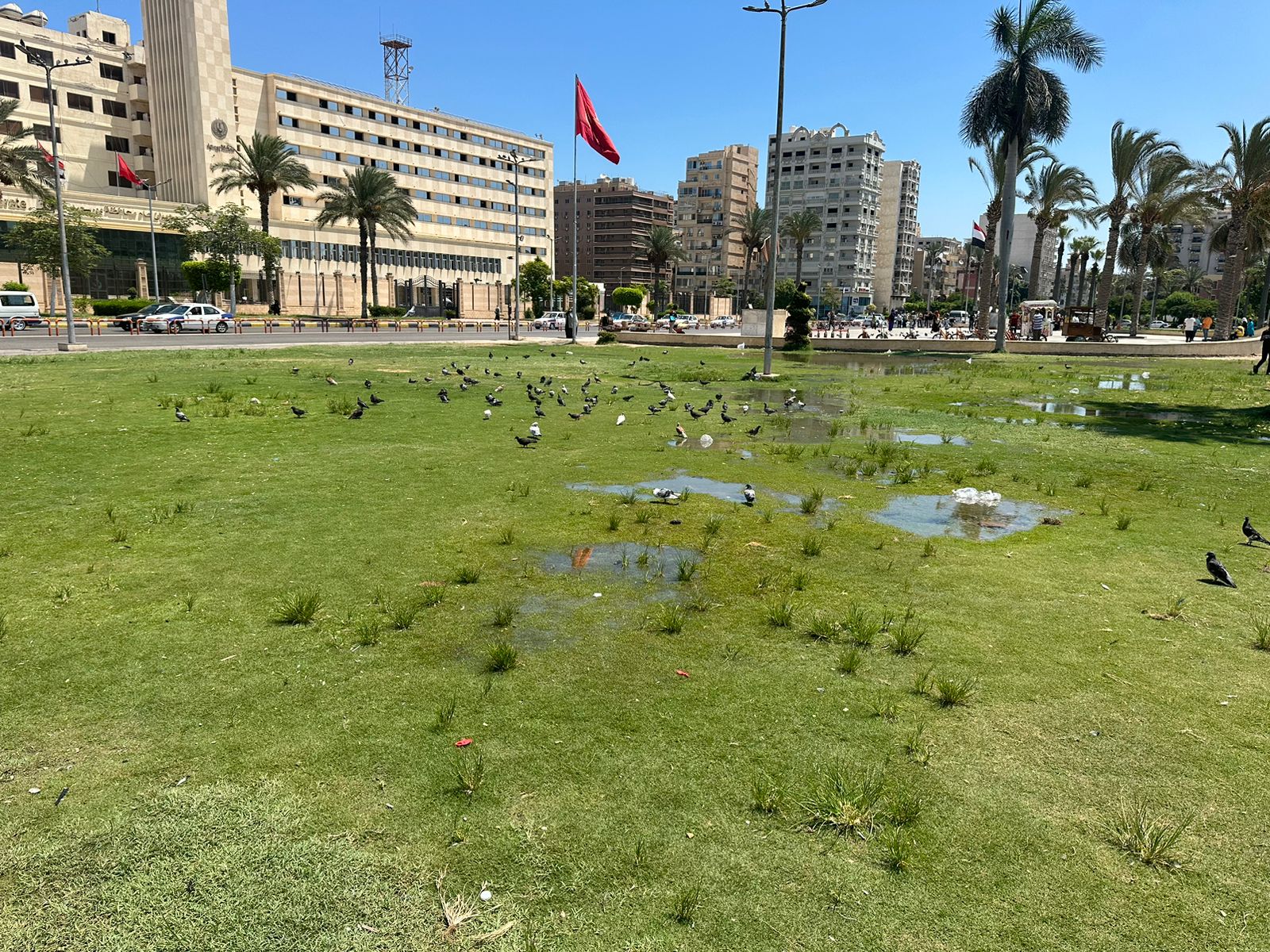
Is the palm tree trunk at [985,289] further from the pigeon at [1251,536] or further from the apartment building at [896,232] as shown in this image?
the apartment building at [896,232]

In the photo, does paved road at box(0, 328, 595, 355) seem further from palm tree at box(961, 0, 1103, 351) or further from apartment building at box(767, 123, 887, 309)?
apartment building at box(767, 123, 887, 309)

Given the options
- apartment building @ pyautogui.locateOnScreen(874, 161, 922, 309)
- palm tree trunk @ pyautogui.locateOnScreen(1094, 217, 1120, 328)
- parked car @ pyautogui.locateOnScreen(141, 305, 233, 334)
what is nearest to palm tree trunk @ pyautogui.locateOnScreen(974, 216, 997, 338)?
palm tree trunk @ pyautogui.locateOnScreen(1094, 217, 1120, 328)

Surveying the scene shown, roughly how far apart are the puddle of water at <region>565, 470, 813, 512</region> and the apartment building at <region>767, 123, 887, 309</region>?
151789 mm

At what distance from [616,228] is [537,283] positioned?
8281 cm

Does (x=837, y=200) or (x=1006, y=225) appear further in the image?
(x=837, y=200)

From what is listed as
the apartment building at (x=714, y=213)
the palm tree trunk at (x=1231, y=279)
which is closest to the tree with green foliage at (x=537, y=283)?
the palm tree trunk at (x=1231, y=279)

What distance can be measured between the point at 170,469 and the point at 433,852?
8.54 m

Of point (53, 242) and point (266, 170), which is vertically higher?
point (266, 170)

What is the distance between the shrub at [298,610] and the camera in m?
5.52

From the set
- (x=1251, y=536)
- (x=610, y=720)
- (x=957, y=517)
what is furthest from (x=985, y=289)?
(x=610, y=720)

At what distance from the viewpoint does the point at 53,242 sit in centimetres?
5247

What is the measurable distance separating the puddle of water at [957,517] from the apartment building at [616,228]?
553 feet

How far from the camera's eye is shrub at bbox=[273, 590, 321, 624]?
5523mm

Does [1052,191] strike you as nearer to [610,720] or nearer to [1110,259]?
[1110,259]
